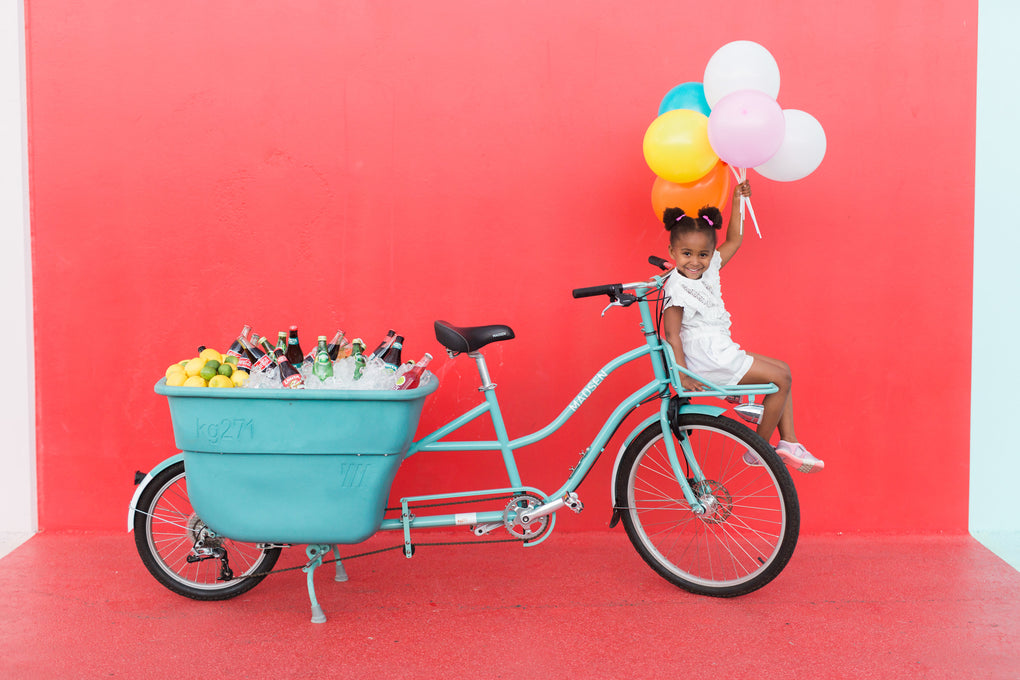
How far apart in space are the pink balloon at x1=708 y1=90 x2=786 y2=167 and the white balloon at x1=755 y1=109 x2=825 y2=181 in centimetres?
13

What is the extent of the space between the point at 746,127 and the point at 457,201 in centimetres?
134

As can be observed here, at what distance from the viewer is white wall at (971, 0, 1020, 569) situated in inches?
137

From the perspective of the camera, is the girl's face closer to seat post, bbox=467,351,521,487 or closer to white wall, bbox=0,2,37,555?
seat post, bbox=467,351,521,487

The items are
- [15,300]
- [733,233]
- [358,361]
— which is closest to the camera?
[358,361]

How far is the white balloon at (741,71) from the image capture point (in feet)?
9.12

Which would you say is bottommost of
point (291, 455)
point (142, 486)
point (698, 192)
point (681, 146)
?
point (142, 486)

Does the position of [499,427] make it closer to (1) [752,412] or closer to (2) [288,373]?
(2) [288,373]

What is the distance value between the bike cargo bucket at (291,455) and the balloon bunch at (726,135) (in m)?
1.21

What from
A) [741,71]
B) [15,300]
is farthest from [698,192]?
[15,300]

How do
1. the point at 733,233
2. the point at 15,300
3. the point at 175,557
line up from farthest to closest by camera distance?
the point at 15,300 → the point at 175,557 → the point at 733,233

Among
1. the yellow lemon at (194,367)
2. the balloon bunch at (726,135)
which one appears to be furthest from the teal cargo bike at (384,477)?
the balloon bunch at (726,135)

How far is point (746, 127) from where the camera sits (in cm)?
262

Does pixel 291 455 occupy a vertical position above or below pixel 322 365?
below

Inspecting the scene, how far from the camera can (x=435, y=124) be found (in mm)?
3441
